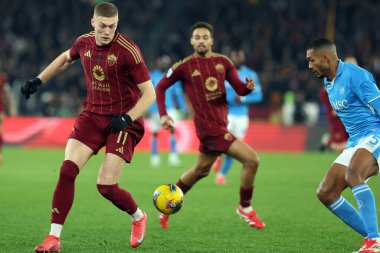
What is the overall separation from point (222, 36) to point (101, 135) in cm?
2464

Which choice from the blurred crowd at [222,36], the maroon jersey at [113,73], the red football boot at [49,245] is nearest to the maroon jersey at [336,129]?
the maroon jersey at [113,73]

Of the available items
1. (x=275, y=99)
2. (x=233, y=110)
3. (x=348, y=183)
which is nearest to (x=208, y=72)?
(x=348, y=183)

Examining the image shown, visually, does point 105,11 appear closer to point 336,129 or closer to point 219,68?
point 219,68

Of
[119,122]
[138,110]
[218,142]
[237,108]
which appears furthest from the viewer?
[237,108]

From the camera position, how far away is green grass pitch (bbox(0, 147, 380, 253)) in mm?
8016

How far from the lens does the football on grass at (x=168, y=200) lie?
8398 mm

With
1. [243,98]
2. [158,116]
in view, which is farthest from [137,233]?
[158,116]

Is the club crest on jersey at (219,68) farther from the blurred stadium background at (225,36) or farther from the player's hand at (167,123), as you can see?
the blurred stadium background at (225,36)

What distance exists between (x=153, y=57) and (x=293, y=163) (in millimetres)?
11707

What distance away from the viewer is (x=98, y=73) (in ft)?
25.4

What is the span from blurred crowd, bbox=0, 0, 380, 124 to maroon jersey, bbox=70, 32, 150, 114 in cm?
2163

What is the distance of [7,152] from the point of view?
23.1m

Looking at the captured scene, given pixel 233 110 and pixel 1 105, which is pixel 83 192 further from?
pixel 1 105

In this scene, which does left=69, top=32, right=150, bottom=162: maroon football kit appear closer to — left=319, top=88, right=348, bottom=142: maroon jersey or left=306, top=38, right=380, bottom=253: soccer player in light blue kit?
left=306, top=38, right=380, bottom=253: soccer player in light blue kit
